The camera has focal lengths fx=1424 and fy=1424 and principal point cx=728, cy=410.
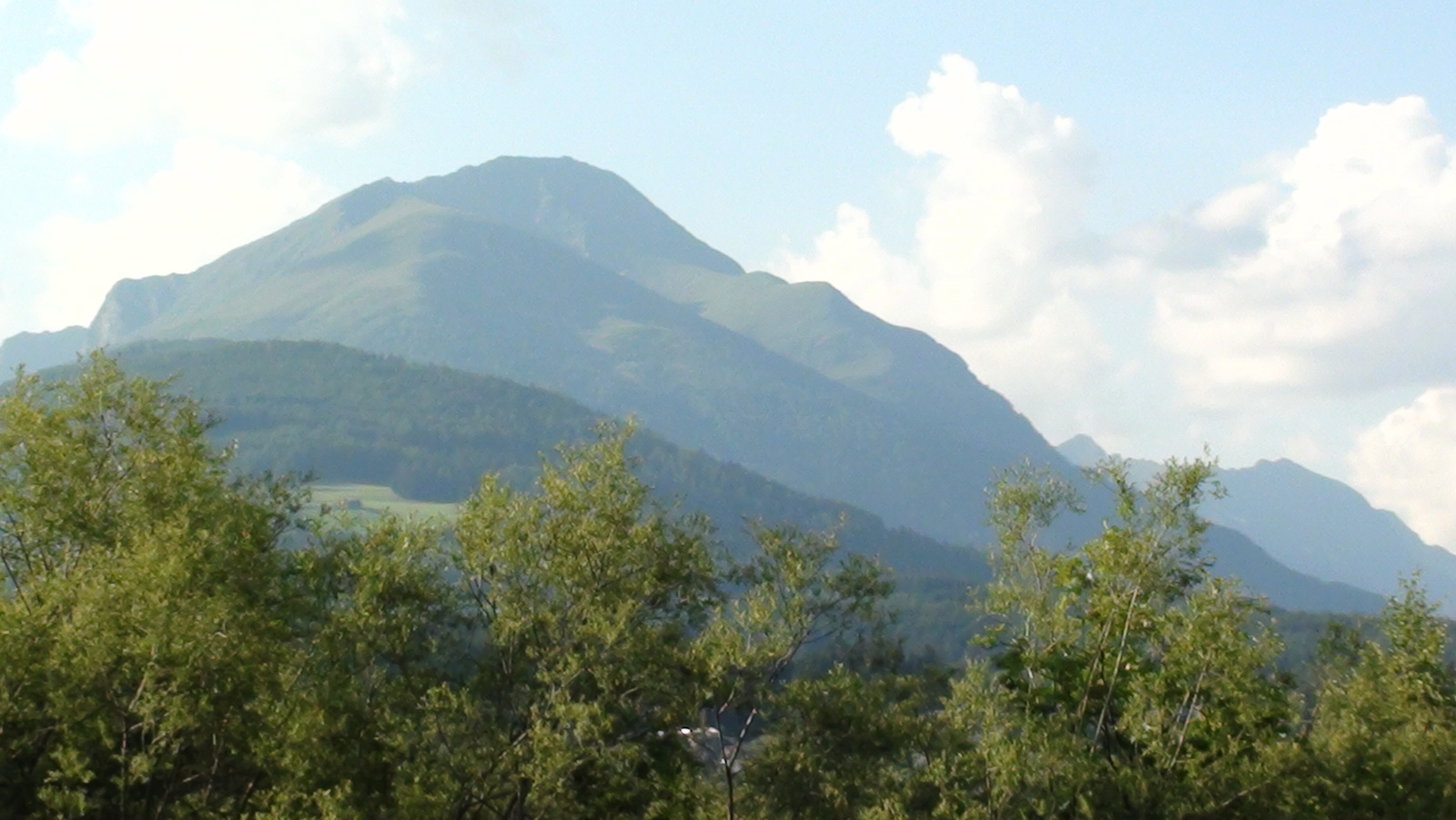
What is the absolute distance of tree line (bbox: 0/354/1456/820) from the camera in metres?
29.7

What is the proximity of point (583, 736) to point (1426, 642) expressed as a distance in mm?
26059

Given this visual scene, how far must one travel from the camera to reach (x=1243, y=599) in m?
32.9

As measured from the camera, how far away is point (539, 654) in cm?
3322

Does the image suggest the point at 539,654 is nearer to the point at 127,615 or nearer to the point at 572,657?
the point at 572,657

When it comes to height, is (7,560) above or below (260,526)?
below

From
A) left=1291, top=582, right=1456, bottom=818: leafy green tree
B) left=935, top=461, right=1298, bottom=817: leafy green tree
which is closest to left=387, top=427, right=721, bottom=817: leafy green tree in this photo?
left=935, top=461, right=1298, bottom=817: leafy green tree

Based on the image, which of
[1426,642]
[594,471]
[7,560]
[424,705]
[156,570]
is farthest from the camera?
[1426,642]

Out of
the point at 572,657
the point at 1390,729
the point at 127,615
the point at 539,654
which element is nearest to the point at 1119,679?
the point at 1390,729

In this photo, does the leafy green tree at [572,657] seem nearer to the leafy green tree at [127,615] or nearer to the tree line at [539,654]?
the tree line at [539,654]

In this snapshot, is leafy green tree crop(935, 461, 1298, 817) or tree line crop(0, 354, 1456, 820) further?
leafy green tree crop(935, 461, 1298, 817)

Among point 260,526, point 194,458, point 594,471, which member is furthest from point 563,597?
point 194,458

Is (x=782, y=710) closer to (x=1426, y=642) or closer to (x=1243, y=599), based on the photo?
(x=1243, y=599)

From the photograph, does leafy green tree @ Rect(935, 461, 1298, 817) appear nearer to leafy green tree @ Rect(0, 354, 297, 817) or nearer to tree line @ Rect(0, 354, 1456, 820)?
tree line @ Rect(0, 354, 1456, 820)

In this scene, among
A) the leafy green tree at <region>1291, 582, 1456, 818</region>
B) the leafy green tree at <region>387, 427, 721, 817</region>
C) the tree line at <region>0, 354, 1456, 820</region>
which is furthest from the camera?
the leafy green tree at <region>1291, 582, 1456, 818</region>
